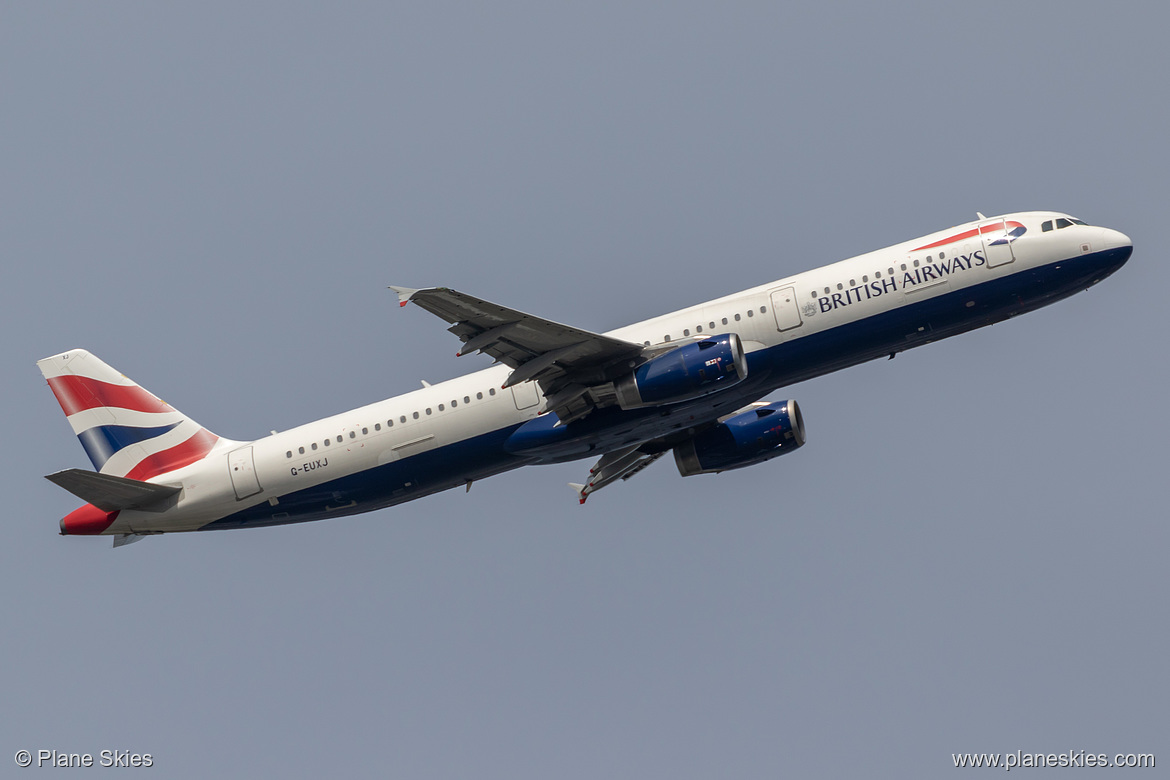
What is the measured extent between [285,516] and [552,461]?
1073cm

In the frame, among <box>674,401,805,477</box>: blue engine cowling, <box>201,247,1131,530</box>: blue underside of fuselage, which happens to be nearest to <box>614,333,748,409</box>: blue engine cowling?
<box>201,247,1131,530</box>: blue underside of fuselage

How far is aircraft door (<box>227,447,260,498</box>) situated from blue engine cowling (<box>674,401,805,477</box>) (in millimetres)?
17073

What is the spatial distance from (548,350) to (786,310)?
8.38 metres

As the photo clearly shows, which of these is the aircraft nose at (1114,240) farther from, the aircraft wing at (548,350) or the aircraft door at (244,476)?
the aircraft door at (244,476)

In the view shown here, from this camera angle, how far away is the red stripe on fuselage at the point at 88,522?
152ft

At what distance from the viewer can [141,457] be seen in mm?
48125

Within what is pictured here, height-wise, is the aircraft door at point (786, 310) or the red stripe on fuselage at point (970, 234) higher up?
the red stripe on fuselage at point (970, 234)

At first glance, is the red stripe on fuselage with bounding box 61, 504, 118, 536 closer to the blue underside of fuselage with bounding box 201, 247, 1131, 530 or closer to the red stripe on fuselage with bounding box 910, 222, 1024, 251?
the blue underside of fuselage with bounding box 201, 247, 1131, 530

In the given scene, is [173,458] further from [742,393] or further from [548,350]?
[742,393]

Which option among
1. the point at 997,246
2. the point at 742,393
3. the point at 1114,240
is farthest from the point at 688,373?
the point at 1114,240

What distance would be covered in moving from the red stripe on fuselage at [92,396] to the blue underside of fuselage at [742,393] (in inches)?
308

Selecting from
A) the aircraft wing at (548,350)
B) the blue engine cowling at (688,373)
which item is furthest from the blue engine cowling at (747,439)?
the aircraft wing at (548,350)

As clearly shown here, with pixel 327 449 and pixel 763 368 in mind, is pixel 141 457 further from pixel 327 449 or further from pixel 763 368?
pixel 763 368

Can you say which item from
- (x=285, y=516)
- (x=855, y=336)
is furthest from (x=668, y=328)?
(x=285, y=516)
